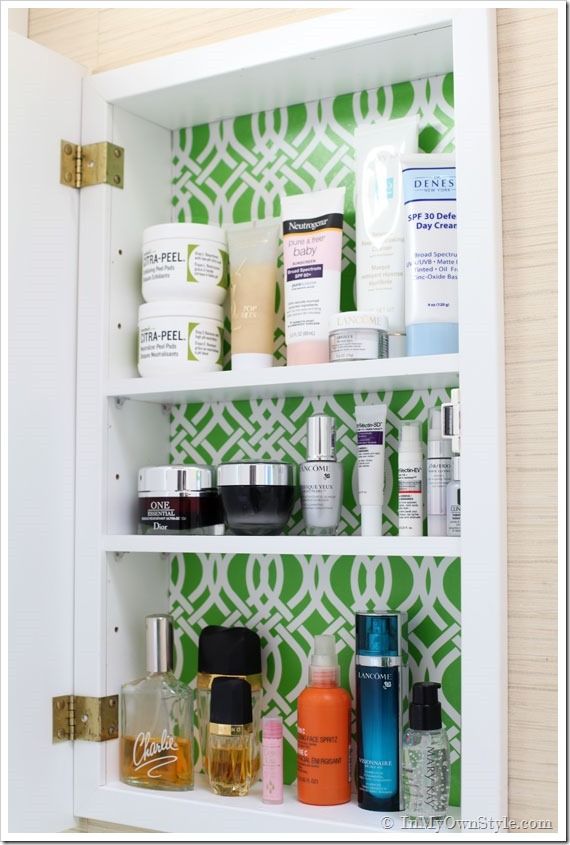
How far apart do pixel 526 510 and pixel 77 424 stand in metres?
0.54

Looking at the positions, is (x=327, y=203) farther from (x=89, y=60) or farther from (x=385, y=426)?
(x=89, y=60)

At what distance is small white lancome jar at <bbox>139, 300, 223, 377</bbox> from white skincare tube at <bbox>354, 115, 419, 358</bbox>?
0.65 ft

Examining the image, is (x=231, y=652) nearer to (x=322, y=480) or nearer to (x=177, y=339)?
(x=322, y=480)

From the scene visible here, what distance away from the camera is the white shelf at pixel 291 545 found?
0.97 m

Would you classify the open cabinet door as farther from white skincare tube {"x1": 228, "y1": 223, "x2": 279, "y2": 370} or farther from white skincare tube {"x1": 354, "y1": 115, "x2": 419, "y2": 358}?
white skincare tube {"x1": 354, "y1": 115, "x2": 419, "y2": 358}

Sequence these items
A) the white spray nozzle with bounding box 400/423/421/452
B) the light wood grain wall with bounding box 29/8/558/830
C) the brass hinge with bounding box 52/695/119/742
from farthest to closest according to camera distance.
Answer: the brass hinge with bounding box 52/695/119/742 < the white spray nozzle with bounding box 400/423/421/452 < the light wood grain wall with bounding box 29/8/558/830

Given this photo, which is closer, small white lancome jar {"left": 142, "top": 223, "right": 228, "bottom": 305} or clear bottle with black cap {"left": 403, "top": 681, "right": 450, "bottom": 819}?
clear bottle with black cap {"left": 403, "top": 681, "right": 450, "bottom": 819}

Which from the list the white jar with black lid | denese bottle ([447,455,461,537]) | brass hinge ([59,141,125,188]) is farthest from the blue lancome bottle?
brass hinge ([59,141,125,188])

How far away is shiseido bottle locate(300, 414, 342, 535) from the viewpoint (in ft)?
3.56

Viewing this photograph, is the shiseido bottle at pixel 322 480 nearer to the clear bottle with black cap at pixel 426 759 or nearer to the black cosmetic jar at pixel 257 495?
the black cosmetic jar at pixel 257 495

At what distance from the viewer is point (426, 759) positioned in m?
1.00

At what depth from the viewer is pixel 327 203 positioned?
3.69 feet

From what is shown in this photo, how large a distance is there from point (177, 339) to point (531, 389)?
16.6 inches

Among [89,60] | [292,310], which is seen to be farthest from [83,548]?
[89,60]
